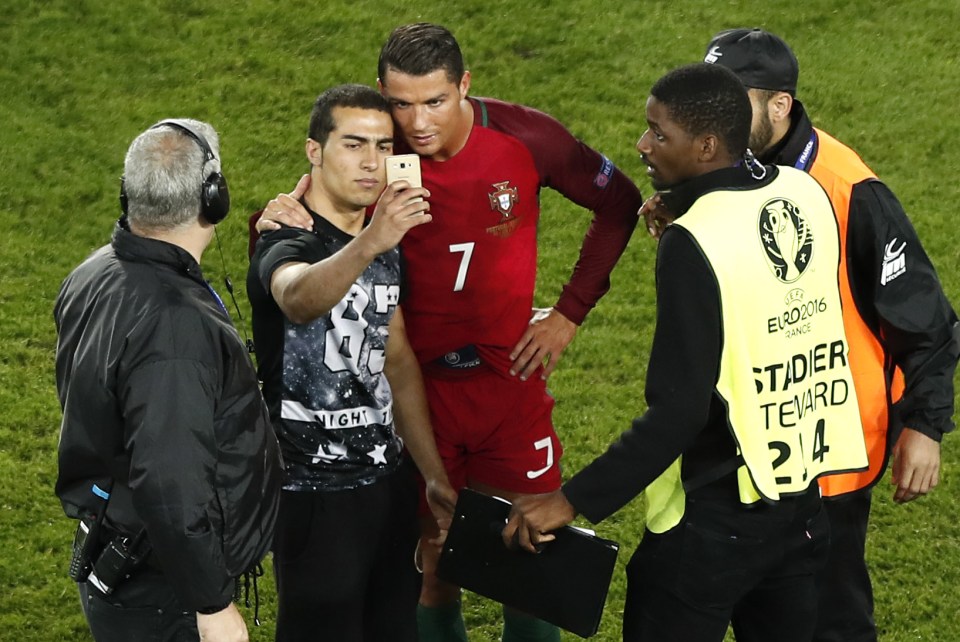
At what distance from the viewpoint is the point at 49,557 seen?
5898 mm

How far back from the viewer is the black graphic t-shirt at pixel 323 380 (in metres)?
4.09

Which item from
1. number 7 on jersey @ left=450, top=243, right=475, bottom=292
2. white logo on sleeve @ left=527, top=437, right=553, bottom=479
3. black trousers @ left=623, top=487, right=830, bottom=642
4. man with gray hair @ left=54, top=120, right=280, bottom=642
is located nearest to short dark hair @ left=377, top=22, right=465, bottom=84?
number 7 on jersey @ left=450, top=243, right=475, bottom=292

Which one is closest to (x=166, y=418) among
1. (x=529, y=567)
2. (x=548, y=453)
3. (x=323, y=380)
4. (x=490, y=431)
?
(x=323, y=380)

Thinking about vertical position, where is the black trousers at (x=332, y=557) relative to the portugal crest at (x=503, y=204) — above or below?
below

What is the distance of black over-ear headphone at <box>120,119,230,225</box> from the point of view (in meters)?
3.55

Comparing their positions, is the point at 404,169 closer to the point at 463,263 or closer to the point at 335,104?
the point at 335,104

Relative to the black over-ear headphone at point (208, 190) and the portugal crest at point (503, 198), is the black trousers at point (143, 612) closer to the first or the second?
the black over-ear headphone at point (208, 190)

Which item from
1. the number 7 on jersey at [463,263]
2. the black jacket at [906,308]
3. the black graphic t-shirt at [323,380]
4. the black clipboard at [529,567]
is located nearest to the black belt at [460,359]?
the number 7 on jersey at [463,263]

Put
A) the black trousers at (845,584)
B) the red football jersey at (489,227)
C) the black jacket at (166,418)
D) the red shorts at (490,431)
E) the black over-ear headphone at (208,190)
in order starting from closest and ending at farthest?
the black jacket at (166,418) < the black over-ear headphone at (208,190) < the black trousers at (845,584) < the red football jersey at (489,227) < the red shorts at (490,431)

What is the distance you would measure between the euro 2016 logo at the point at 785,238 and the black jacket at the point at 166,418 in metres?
1.40

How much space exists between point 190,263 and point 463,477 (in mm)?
1704

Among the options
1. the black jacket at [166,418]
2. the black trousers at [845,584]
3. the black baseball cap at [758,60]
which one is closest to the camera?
the black jacket at [166,418]

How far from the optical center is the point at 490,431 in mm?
4879

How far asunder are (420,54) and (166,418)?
5.45 feet
